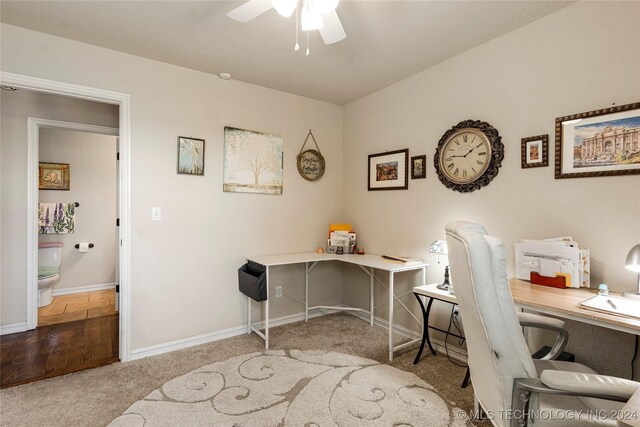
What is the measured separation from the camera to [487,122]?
2.44 meters

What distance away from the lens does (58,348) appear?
2795 mm

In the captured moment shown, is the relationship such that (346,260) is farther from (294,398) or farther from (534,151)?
(534,151)

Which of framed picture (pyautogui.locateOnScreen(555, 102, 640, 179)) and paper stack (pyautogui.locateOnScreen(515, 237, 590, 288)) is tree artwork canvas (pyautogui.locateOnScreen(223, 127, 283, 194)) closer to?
paper stack (pyautogui.locateOnScreen(515, 237, 590, 288))

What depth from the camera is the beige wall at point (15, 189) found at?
307cm

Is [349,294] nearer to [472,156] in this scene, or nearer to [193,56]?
[472,156]

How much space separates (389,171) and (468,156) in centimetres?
85

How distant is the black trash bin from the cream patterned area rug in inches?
20.7

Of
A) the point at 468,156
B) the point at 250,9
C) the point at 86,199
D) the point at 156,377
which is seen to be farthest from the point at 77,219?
the point at 468,156

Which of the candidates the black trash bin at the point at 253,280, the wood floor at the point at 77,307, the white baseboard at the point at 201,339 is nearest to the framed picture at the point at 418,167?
the black trash bin at the point at 253,280

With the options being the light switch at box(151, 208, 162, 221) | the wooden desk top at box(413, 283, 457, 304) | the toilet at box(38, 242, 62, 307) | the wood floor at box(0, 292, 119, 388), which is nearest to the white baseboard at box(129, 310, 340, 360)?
the wood floor at box(0, 292, 119, 388)

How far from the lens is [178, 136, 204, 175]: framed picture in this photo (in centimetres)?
283

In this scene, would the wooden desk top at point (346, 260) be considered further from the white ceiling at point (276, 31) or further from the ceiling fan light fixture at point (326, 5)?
the ceiling fan light fixture at point (326, 5)

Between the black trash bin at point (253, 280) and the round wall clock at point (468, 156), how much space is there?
1.76m

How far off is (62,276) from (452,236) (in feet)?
17.2
